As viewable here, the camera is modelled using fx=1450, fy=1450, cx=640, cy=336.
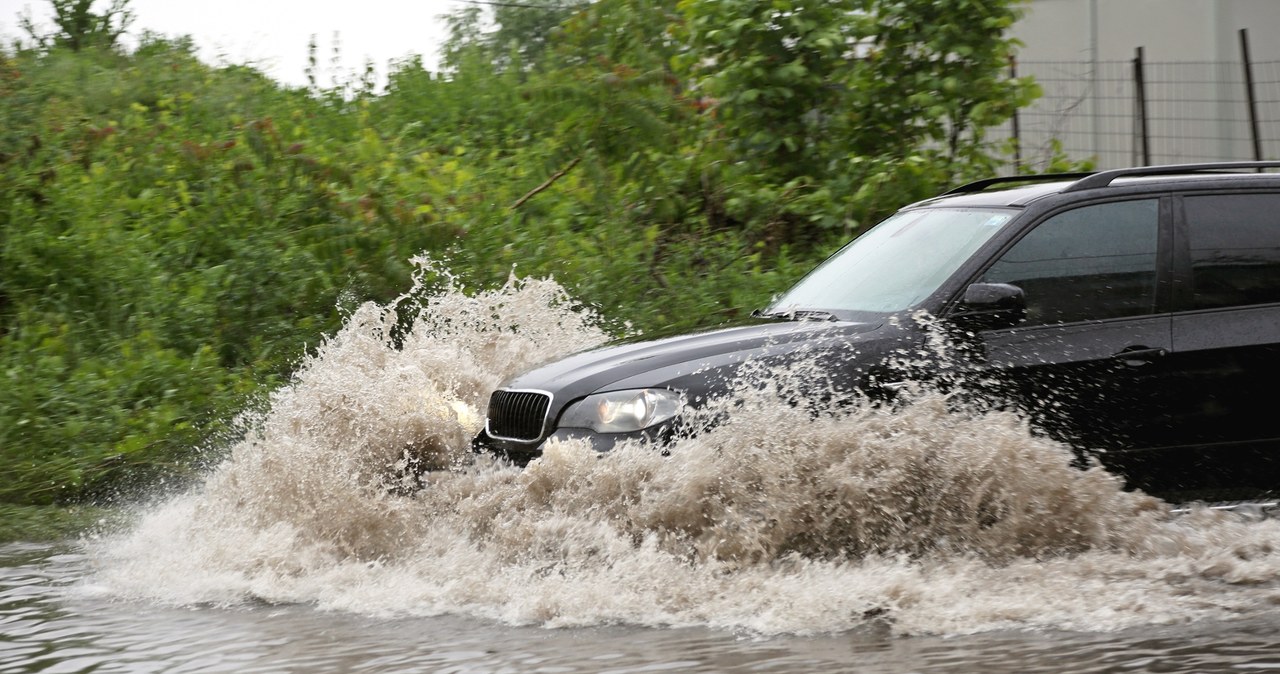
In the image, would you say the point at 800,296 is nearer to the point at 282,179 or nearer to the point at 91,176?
the point at 282,179

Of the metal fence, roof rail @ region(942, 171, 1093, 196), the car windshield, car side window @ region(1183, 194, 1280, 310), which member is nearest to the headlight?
the car windshield

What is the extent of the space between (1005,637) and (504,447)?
2500 millimetres

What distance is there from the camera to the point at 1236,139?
15.8m

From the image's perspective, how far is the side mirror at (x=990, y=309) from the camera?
6.09 m

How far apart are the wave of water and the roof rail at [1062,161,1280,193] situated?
1.31 m

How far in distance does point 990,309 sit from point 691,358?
4.22 feet

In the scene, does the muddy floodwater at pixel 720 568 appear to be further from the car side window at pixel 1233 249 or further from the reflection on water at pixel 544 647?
the car side window at pixel 1233 249

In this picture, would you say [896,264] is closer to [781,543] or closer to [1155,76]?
[781,543]

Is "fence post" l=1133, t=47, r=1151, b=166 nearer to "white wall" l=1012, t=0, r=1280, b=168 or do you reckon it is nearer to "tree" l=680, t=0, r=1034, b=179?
"white wall" l=1012, t=0, r=1280, b=168

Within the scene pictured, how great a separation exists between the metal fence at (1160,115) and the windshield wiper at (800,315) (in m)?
9.05

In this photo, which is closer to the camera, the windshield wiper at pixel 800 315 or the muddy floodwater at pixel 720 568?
the muddy floodwater at pixel 720 568

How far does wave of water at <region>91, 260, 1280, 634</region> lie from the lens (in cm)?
546

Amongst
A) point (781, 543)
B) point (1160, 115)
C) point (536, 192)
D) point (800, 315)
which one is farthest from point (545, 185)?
point (781, 543)

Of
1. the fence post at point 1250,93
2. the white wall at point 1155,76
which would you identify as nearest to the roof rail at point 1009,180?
the white wall at point 1155,76
